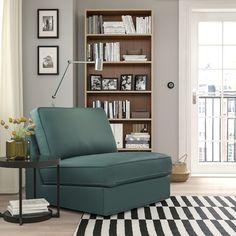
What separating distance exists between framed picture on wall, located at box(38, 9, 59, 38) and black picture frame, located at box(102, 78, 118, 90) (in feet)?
2.83

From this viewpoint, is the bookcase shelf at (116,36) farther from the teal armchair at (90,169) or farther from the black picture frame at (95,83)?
the teal armchair at (90,169)

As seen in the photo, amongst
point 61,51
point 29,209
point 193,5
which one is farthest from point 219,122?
point 29,209

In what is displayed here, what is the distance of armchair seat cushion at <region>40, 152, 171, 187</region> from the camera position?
3.66 meters

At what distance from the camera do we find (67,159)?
4016 millimetres

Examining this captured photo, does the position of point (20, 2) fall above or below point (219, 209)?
above

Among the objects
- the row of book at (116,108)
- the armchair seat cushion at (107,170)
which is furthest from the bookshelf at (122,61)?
the armchair seat cushion at (107,170)

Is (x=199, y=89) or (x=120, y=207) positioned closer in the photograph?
(x=120, y=207)

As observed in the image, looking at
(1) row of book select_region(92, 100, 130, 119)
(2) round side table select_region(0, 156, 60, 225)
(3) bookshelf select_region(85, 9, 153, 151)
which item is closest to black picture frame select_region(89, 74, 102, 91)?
(3) bookshelf select_region(85, 9, 153, 151)

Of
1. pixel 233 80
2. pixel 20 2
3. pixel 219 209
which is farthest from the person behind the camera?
pixel 233 80

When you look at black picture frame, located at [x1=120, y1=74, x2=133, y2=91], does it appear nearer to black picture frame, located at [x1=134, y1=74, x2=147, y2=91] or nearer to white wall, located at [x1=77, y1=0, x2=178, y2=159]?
black picture frame, located at [x1=134, y1=74, x2=147, y2=91]

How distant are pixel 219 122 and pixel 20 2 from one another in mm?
2914

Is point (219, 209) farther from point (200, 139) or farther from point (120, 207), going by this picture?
point (200, 139)

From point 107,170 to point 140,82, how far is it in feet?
7.90

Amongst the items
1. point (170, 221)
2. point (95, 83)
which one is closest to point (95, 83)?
point (95, 83)
